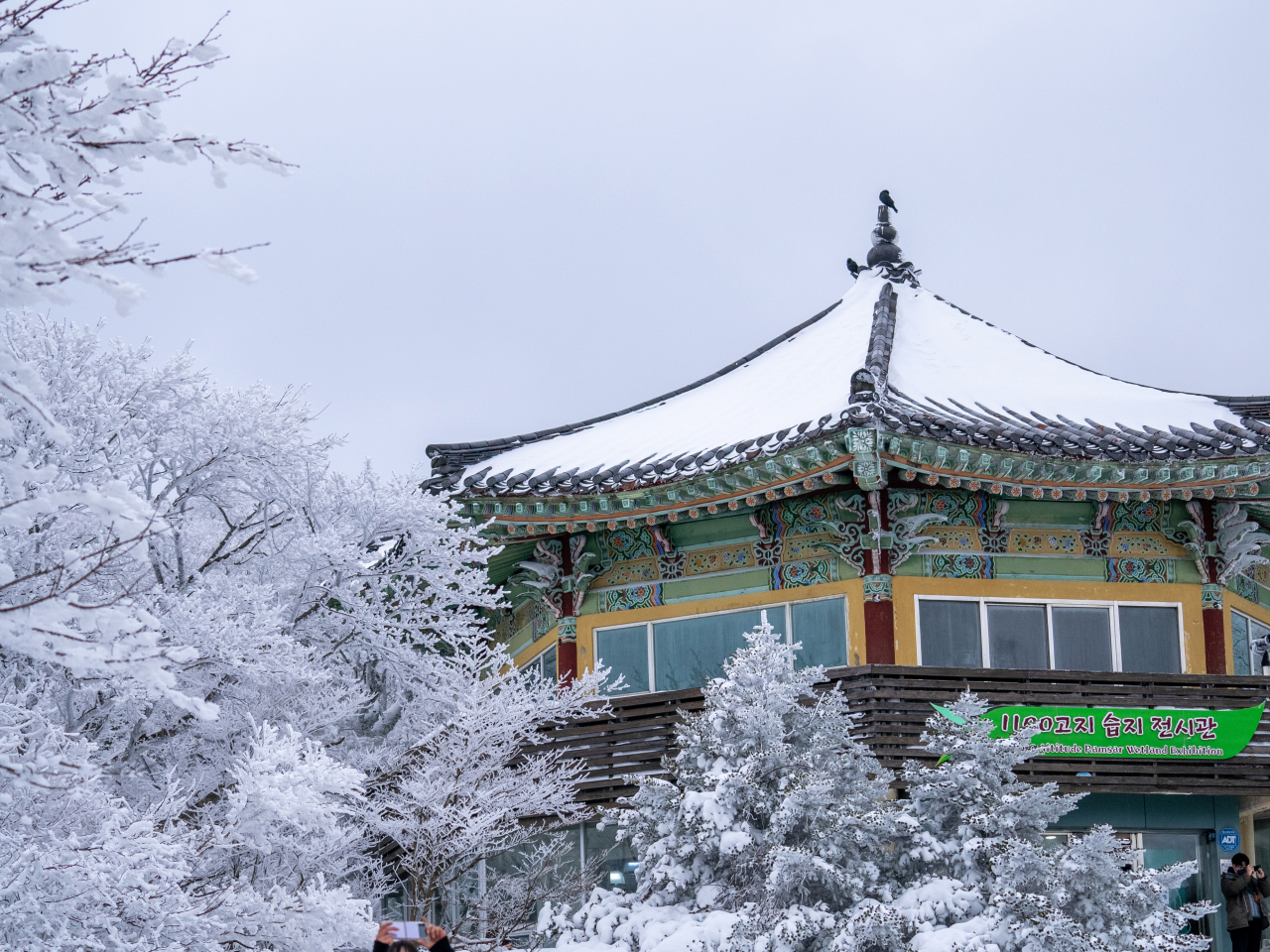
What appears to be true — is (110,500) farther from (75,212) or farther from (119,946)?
(119,946)

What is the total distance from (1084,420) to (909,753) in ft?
15.1

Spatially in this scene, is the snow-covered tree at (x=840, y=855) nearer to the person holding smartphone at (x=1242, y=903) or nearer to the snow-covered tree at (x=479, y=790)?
the snow-covered tree at (x=479, y=790)

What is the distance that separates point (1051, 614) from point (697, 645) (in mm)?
3805

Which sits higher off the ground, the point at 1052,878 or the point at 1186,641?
the point at 1186,641

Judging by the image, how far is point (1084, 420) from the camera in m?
16.7

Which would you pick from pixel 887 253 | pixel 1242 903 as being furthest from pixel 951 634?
pixel 887 253

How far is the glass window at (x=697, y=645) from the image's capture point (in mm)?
16438

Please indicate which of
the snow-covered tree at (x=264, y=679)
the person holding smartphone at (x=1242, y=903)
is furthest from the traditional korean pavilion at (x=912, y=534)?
the snow-covered tree at (x=264, y=679)

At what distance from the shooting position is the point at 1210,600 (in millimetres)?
16312

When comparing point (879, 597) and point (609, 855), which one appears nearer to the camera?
point (879, 597)

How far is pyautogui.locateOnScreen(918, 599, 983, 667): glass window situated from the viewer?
15.7 meters

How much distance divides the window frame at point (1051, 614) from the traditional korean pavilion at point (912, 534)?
0.02m

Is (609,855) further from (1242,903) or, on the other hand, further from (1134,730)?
(1242,903)

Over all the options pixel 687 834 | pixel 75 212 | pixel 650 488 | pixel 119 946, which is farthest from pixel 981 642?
pixel 75 212
